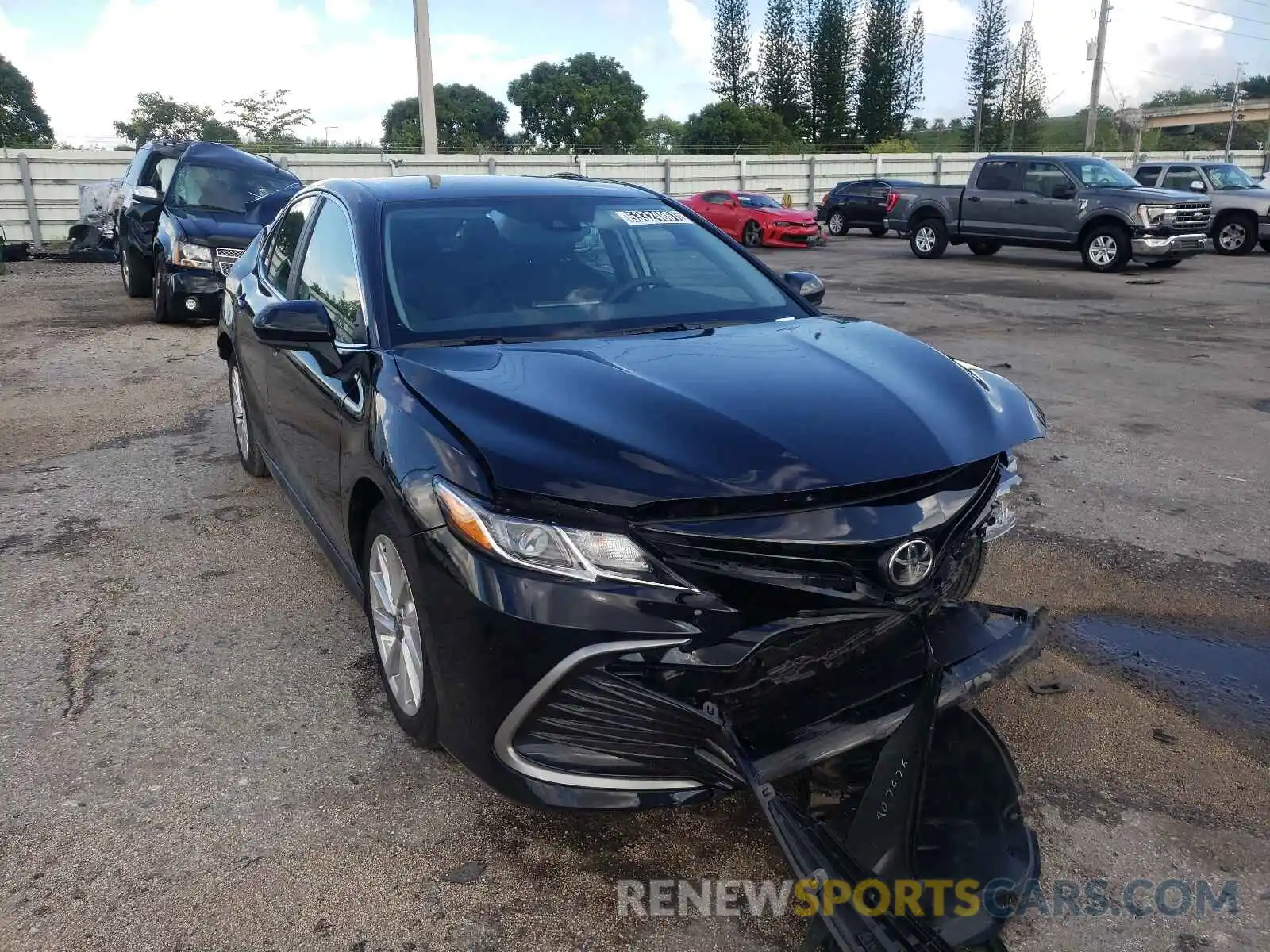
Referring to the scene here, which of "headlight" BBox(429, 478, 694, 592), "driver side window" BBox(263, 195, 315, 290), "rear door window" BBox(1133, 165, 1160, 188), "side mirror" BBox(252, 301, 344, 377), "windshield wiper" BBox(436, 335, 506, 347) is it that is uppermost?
"rear door window" BBox(1133, 165, 1160, 188)

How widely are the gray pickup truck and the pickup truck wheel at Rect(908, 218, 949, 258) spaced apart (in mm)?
69

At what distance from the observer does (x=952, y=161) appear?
3978 centimetres

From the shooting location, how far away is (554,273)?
148 inches

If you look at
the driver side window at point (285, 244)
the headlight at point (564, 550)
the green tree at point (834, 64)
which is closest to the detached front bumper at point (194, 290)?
the driver side window at point (285, 244)

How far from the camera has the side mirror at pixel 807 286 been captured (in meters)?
4.21

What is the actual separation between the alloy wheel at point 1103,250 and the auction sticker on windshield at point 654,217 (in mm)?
15910

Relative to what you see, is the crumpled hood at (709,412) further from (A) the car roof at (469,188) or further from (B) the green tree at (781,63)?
(B) the green tree at (781,63)

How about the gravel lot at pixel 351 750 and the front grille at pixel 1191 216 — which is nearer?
the gravel lot at pixel 351 750

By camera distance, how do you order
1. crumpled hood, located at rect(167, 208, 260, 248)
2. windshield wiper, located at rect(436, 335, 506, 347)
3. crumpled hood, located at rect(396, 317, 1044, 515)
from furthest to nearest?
crumpled hood, located at rect(167, 208, 260, 248)
windshield wiper, located at rect(436, 335, 506, 347)
crumpled hood, located at rect(396, 317, 1044, 515)

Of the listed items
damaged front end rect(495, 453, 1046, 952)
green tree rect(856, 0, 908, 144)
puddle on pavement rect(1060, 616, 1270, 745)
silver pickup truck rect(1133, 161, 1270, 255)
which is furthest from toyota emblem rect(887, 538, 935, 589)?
green tree rect(856, 0, 908, 144)

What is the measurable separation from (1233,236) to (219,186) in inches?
765

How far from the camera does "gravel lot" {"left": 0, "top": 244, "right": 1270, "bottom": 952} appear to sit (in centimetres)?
250

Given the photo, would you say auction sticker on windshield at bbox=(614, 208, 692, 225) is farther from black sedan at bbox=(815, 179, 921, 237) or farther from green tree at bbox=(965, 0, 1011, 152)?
green tree at bbox=(965, 0, 1011, 152)

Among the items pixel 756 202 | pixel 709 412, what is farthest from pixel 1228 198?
pixel 709 412
